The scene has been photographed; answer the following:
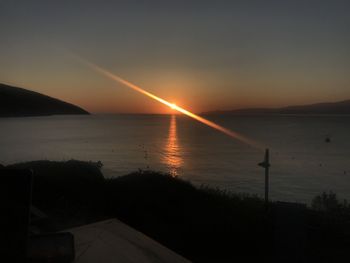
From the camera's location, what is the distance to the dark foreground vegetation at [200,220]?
7527 mm

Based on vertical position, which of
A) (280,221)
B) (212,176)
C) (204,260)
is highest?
(280,221)

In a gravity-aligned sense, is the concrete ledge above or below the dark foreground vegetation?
above

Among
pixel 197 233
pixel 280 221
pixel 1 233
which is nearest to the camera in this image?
pixel 1 233

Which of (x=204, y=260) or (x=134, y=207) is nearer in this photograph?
(x=204, y=260)

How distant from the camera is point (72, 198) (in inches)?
441

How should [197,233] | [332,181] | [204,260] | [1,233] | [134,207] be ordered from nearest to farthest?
[1,233] → [204,260] → [197,233] → [134,207] → [332,181]

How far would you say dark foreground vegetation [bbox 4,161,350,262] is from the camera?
7.53 m

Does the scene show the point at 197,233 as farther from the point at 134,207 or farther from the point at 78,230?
the point at 78,230

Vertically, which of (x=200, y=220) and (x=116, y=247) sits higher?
(x=116, y=247)

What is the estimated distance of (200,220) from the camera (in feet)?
32.8

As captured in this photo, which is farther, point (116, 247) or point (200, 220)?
point (200, 220)

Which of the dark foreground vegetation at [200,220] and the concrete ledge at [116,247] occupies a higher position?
the concrete ledge at [116,247]

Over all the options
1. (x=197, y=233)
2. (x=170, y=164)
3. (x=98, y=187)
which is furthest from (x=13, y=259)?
(x=170, y=164)

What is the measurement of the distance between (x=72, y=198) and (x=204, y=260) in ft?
17.3
